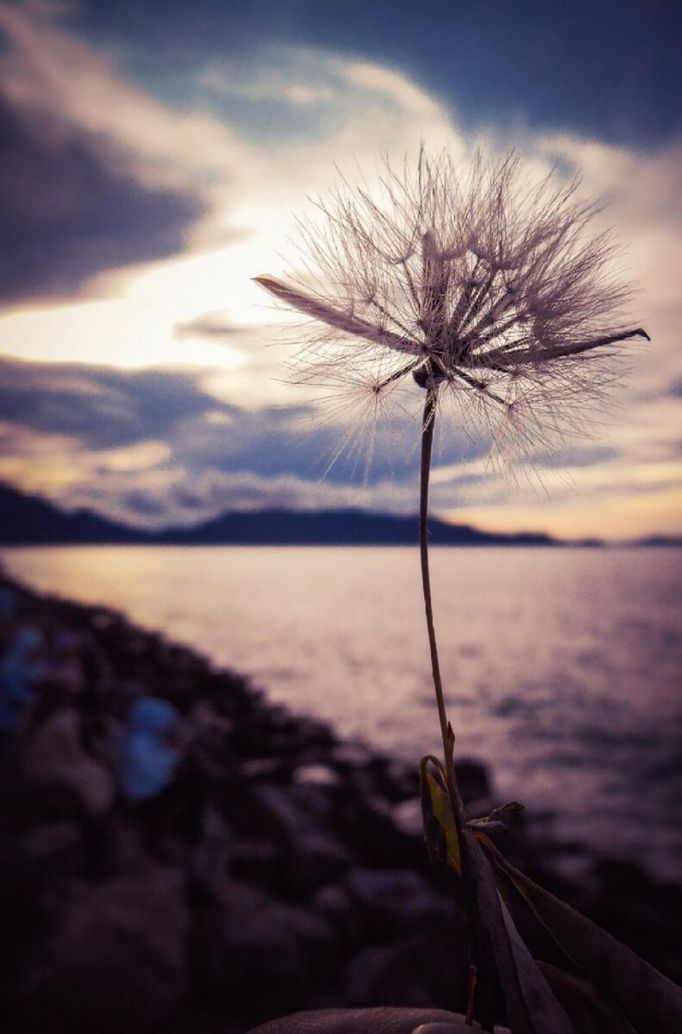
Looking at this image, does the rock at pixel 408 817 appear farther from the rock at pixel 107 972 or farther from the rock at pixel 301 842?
the rock at pixel 107 972

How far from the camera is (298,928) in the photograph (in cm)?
469

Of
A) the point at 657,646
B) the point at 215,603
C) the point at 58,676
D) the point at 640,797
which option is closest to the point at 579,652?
the point at 657,646

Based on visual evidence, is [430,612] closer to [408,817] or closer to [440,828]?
[440,828]

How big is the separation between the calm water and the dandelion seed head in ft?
31.6

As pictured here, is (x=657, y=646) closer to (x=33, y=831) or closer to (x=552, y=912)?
(x=33, y=831)

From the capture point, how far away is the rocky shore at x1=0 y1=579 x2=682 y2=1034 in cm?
377

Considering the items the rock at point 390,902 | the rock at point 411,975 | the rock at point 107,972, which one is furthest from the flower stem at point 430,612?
the rock at point 390,902

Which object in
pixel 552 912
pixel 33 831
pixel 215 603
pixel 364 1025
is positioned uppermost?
pixel 552 912

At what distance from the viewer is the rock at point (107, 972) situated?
137 inches

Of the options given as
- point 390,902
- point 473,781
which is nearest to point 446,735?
point 390,902

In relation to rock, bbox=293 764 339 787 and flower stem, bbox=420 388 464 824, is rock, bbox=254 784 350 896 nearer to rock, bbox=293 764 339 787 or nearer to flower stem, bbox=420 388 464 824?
rock, bbox=293 764 339 787

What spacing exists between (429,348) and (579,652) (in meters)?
30.8

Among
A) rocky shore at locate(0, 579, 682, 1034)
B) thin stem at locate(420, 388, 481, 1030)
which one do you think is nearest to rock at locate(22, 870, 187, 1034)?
rocky shore at locate(0, 579, 682, 1034)

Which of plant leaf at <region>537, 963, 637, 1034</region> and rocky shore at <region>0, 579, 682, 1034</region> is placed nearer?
plant leaf at <region>537, 963, 637, 1034</region>
